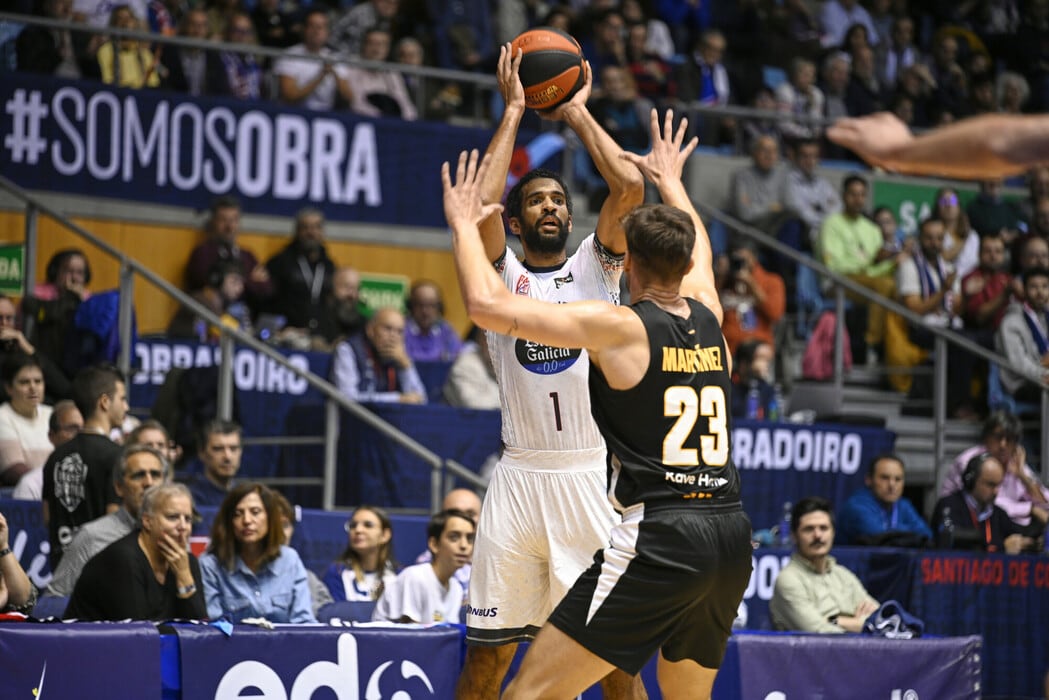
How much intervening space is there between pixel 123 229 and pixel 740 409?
5.52 meters

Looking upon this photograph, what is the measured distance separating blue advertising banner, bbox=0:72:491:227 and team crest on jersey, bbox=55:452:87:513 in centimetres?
456

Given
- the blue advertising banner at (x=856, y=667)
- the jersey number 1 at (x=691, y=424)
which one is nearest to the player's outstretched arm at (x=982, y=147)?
the jersey number 1 at (x=691, y=424)

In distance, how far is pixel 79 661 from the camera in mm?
6926

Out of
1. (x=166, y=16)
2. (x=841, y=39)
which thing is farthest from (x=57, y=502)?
(x=841, y=39)

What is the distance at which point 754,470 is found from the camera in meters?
12.7

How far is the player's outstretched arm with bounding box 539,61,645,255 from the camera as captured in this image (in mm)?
6770

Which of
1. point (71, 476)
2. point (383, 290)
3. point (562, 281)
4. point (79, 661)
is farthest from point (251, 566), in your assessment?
point (383, 290)

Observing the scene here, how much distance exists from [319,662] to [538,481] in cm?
164

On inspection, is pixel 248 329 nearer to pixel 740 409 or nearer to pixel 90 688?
pixel 740 409

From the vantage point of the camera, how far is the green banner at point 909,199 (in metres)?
17.1

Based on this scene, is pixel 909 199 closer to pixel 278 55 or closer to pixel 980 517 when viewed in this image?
pixel 980 517

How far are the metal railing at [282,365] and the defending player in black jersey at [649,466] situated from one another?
5.10 meters

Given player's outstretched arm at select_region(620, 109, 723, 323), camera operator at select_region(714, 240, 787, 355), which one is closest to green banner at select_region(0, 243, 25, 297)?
camera operator at select_region(714, 240, 787, 355)

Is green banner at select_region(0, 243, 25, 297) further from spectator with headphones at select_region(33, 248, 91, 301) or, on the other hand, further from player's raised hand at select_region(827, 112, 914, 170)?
player's raised hand at select_region(827, 112, 914, 170)
